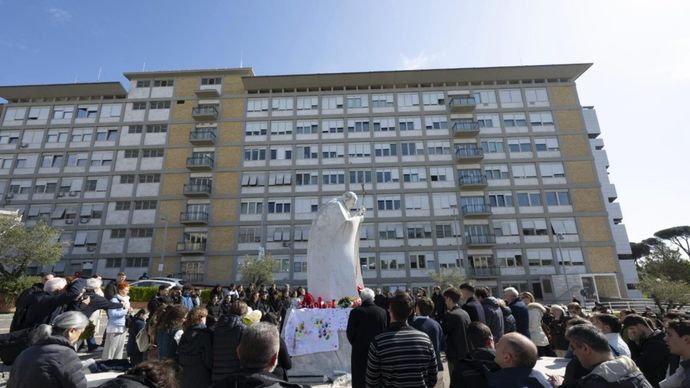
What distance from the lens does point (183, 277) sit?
35844 mm

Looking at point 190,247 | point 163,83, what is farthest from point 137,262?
point 163,83

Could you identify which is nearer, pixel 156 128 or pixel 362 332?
pixel 362 332

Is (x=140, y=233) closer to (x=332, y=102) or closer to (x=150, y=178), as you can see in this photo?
(x=150, y=178)

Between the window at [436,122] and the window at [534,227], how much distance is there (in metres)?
13.4

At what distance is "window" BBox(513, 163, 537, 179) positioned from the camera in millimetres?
38031

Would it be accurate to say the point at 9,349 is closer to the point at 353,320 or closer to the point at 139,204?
the point at 353,320

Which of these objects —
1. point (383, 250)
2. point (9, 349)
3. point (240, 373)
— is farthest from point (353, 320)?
point (383, 250)

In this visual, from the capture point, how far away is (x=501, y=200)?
37531mm

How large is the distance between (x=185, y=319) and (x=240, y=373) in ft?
9.01

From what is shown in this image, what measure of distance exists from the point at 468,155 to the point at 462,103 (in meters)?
6.40

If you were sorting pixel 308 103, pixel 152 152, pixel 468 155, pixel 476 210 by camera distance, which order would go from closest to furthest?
pixel 476 210 < pixel 468 155 < pixel 152 152 < pixel 308 103

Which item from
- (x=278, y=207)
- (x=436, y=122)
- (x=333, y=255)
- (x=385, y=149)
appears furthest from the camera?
(x=436, y=122)

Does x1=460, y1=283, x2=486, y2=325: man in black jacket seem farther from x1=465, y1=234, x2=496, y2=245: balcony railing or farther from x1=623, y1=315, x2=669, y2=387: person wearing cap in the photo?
x1=465, y1=234, x2=496, y2=245: balcony railing

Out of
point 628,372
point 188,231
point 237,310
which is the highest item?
point 188,231
